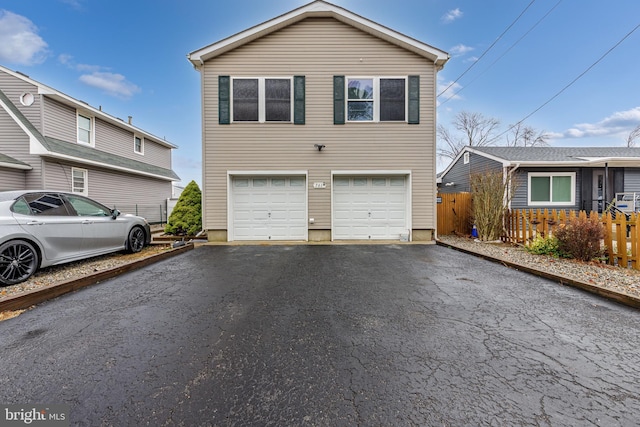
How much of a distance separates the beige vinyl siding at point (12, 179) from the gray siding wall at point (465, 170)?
61.3 feet

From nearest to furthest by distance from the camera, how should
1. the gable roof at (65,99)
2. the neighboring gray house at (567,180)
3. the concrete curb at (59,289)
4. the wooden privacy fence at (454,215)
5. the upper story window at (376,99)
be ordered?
1. the concrete curb at (59,289)
2. the upper story window at (376,99)
3. the wooden privacy fence at (454,215)
4. the gable roof at (65,99)
5. the neighboring gray house at (567,180)

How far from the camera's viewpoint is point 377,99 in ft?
28.4

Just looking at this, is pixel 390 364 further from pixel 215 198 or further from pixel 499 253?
pixel 215 198

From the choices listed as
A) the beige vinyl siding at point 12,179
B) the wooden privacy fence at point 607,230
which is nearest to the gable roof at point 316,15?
the wooden privacy fence at point 607,230

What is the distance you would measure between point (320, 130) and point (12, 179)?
1153cm

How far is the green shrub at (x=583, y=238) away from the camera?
206 inches

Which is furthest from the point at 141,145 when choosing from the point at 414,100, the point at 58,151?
the point at 414,100

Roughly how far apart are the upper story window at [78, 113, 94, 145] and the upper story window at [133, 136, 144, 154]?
9.31 feet

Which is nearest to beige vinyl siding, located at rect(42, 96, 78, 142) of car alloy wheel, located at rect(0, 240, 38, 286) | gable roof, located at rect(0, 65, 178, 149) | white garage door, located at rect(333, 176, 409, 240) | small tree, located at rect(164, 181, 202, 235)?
gable roof, located at rect(0, 65, 178, 149)

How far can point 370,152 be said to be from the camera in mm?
8664

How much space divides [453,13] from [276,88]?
1070cm

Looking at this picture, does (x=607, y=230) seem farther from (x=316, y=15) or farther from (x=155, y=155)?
(x=155, y=155)

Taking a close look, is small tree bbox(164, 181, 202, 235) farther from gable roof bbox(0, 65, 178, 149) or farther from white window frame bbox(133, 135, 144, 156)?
white window frame bbox(133, 135, 144, 156)

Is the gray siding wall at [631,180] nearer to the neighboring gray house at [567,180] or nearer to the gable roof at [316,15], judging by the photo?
the neighboring gray house at [567,180]
